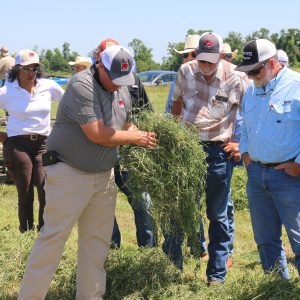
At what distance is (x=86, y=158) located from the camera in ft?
13.9

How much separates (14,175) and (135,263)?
6.39 ft

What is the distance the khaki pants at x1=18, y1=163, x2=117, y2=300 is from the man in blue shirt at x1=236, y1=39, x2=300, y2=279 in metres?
1.24

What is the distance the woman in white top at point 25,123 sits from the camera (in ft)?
19.7

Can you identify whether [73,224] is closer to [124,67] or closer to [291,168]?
[124,67]

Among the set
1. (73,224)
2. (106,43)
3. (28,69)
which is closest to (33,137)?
(28,69)

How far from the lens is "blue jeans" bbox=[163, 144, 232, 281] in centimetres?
484

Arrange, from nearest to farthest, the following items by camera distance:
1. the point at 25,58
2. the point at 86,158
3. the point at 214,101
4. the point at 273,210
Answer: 1. the point at 86,158
2. the point at 273,210
3. the point at 214,101
4. the point at 25,58

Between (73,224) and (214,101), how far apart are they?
5.29 ft

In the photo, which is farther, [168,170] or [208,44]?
[208,44]

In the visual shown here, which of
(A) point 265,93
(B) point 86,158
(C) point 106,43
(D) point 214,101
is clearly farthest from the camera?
(C) point 106,43

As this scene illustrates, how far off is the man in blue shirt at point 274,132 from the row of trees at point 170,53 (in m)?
42.9

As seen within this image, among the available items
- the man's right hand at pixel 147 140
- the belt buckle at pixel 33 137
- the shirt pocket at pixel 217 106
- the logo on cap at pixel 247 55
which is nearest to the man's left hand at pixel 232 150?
the shirt pocket at pixel 217 106

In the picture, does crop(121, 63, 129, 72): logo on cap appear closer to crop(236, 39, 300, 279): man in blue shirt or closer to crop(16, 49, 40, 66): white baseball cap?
crop(236, 39, 300, 279): man in blue shirt

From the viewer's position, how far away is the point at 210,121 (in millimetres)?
4844
